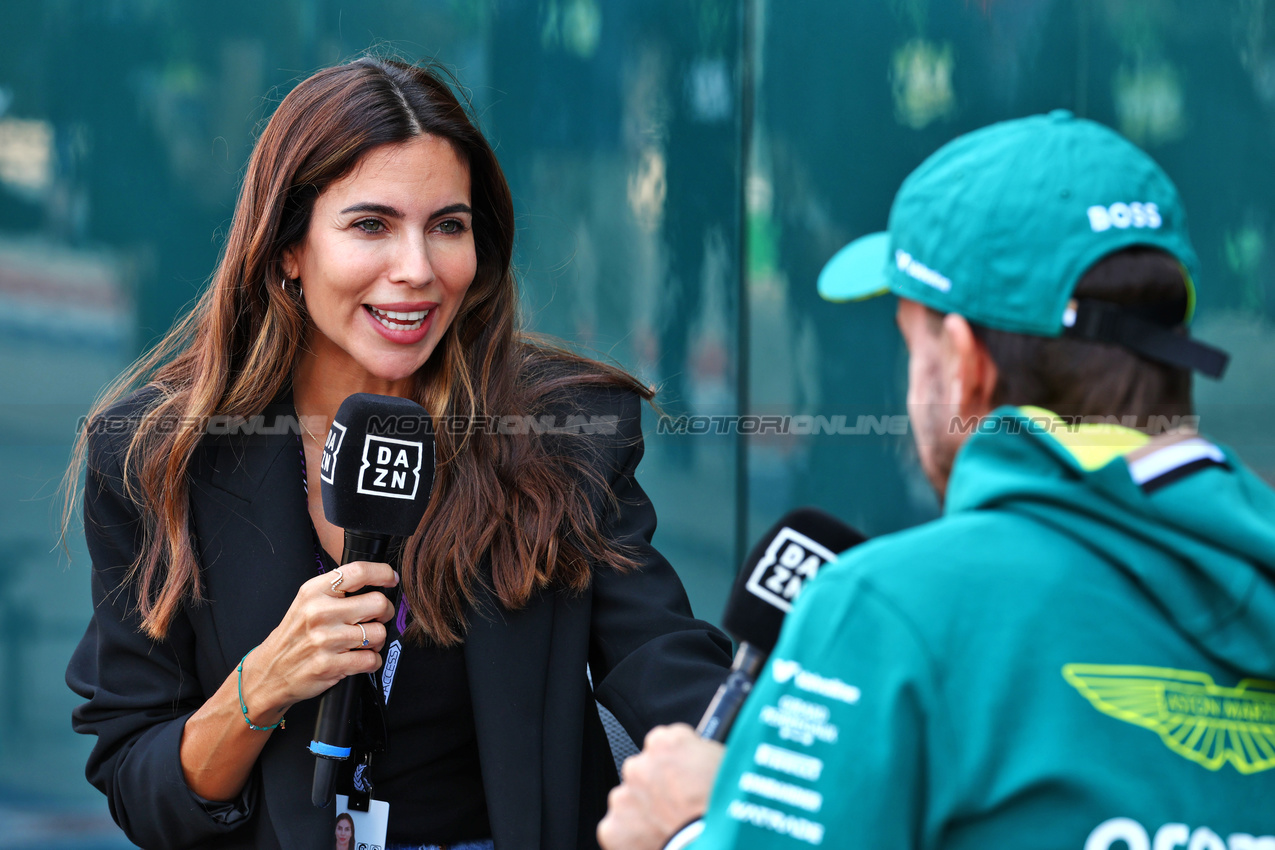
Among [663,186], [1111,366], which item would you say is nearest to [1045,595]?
[1111,366]

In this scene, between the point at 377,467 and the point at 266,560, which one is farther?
the point at 266,560

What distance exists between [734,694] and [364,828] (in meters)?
0.88

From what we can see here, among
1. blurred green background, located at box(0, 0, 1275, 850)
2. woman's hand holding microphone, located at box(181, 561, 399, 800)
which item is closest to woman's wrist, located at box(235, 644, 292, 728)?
woman's hand holding microphone, located at box(181, 561, 399, 800)

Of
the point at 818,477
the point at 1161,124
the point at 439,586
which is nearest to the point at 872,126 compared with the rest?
the point at 1161,124

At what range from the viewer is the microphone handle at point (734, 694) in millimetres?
1064

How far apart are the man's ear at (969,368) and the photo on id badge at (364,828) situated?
1.15m

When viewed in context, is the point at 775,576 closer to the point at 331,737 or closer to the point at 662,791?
the point at 662,791

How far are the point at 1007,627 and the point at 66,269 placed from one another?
2.95 m

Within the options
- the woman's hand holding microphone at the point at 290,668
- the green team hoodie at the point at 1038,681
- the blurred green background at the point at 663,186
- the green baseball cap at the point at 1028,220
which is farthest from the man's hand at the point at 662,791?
the blurred green background at the point at 663,186

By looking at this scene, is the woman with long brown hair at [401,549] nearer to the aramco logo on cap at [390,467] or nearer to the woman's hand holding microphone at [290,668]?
the woman's hand holding microphone at [290,668]

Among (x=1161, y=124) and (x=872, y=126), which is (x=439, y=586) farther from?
(x=1161, y=124)

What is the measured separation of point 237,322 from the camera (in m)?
2.02

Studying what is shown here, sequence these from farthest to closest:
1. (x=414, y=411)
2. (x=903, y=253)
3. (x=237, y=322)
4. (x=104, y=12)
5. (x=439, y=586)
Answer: (x=104, y=12)
(x=237, y=322)
(x=439, y=586)
(x=414, y=411)
(x=903, y=253)

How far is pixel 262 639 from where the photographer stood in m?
1.80
